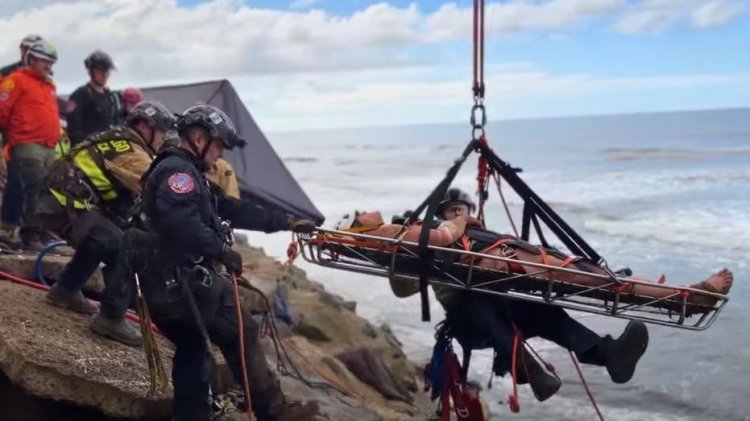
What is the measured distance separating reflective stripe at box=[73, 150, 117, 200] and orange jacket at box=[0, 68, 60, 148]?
2575 millimetres

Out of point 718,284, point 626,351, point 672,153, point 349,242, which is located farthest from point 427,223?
point 672,153

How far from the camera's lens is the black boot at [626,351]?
5566mm

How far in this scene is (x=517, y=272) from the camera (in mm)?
5527

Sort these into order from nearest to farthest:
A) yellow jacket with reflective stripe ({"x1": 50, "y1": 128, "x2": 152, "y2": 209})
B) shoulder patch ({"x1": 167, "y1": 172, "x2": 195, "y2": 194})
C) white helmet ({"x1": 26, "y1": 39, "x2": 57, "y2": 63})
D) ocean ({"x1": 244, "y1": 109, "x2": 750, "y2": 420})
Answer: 1. shoulder patch ({"x1": 167, "y1": 172, "x2": 195, "y2": 194})
2. yellow jacket with reflective stripe ({"x1": 50, "y1": 128, "x2": 152, "y2": 209})
3. white helmet ({"x1": 26, "y1": 39, "x2": 57, "y2": 63})
4. ocean ({"x1": 244, "y1": 109, "x2": 750, "y2": 420})

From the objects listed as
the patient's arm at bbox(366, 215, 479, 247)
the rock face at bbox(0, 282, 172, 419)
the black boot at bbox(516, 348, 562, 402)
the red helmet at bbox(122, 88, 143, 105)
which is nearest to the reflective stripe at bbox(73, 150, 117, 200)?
the rock face at bbox(0, 282, 172, 419)

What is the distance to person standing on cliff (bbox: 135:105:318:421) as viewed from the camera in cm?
490

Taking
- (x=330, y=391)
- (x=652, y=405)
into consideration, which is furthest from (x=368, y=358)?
(x=652, y=405)

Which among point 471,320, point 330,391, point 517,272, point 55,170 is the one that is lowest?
point 330,391

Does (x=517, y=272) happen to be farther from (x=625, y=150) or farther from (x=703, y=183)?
(x=625, y=150)

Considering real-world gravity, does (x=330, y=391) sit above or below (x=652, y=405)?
above

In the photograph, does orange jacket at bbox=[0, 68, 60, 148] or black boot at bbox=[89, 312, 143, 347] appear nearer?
black boot at bbox=[89, 312, 143, 347]

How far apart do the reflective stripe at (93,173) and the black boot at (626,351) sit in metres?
3.41

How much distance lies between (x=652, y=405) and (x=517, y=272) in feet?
20.1

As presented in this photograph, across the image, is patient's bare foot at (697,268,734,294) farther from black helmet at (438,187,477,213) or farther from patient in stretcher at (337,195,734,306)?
black helmet at (438,187,477,213)
